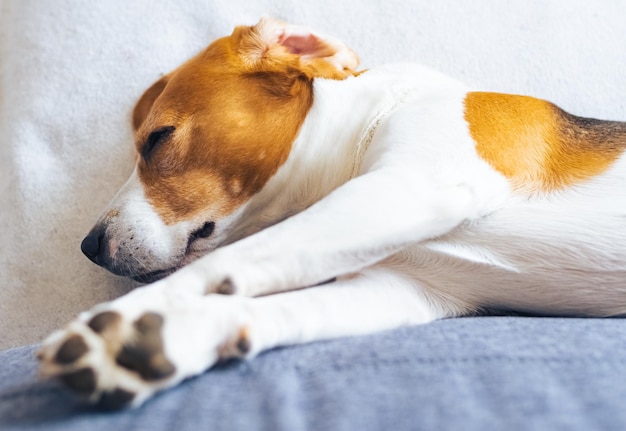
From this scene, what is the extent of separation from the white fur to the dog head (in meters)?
0.02

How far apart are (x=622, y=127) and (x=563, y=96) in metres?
0.43

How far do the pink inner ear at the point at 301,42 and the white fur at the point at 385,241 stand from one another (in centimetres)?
15

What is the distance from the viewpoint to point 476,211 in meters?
1.25

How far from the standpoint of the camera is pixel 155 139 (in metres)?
1.53

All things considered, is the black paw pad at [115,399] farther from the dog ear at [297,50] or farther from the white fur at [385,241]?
the dog ear at [297,50]

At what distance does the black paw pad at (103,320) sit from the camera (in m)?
0.89

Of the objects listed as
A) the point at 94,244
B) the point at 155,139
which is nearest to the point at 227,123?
the point at 155,139

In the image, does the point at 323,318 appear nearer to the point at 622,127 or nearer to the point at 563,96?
the point at 622,127

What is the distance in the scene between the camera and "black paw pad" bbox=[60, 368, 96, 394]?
0.84m

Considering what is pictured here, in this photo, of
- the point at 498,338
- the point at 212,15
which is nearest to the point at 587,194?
the point at 498,338

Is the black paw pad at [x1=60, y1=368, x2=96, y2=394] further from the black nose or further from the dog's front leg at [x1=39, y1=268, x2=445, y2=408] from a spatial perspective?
the black nose

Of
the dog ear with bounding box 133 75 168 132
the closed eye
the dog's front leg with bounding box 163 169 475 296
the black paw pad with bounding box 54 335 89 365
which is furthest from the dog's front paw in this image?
the dog ear with bounding box 133 75 168 132

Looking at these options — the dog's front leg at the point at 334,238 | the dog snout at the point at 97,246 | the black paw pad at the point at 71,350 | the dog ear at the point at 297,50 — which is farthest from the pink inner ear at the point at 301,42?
the black paw pad at the point at 71,350

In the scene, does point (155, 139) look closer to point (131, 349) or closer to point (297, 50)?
point (297, 50)
